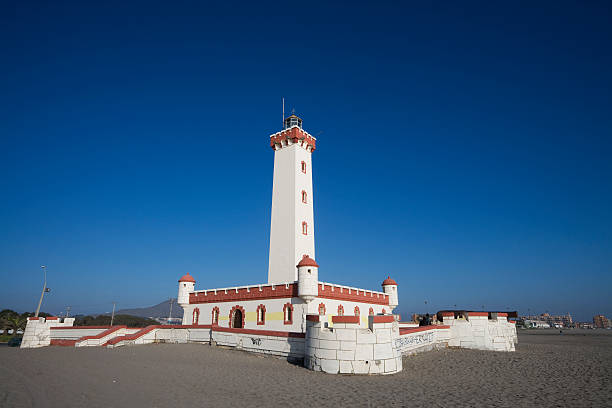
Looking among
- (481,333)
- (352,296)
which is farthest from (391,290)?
(481,333)

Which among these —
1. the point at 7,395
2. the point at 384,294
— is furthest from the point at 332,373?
the point at 384,294

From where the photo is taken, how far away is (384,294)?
36031mm

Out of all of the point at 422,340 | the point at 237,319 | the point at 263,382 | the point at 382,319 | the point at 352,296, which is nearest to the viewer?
the point at 263,382

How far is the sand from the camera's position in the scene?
11.0 m

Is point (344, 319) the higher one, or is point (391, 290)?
point (391, 290)

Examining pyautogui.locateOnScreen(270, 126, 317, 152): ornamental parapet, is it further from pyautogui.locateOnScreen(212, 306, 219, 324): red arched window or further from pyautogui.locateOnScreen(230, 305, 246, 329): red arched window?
pyautogui.locateOnScreen(212, 306, 219, 324): red arched window

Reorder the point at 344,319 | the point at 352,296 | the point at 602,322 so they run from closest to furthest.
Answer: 1. the point at 344,319
2. the point at 352,296
3. the point at 602,322

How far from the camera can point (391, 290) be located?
1431 inches

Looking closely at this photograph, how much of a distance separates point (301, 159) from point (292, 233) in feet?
26.9

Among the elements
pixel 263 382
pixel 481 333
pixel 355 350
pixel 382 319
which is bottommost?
pixel 263 382

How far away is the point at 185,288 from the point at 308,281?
553 inches

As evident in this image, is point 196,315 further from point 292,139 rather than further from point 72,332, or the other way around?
point 292,139

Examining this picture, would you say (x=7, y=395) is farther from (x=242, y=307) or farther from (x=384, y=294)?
(x=384, y=294)

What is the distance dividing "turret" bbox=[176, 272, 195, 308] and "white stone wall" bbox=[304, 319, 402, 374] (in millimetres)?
20236
